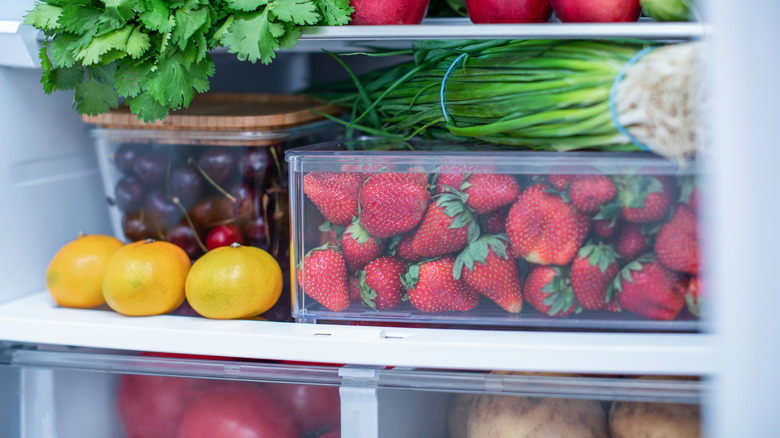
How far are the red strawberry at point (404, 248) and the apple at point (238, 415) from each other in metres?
0.29

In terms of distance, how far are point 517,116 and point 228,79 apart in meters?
0.86

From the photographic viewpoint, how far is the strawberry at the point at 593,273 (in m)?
0.71

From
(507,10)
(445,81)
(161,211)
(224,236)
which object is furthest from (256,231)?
(507,10)

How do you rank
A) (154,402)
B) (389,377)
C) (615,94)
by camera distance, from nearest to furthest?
(615,94) → (389,377) → (154,402)

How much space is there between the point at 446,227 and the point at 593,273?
0.61 ft

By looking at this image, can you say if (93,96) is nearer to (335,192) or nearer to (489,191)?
(335,192)

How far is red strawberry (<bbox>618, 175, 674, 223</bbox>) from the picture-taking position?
679 mm

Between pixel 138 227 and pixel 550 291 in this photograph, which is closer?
pixel 550 291

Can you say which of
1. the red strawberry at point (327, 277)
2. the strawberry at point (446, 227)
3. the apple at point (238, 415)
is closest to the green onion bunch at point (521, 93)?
the strawberry at point (446, 227)

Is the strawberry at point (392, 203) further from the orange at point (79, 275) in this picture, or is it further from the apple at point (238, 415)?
→ the orange at point (79, 275)

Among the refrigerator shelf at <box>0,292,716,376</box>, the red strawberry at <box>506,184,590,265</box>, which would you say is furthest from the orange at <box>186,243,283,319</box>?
the red strawberry at <box>506,184,590,265</box>

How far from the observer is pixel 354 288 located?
799 mm

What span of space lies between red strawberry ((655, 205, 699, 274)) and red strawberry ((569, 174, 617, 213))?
73 mm

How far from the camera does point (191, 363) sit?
32.6 inches
